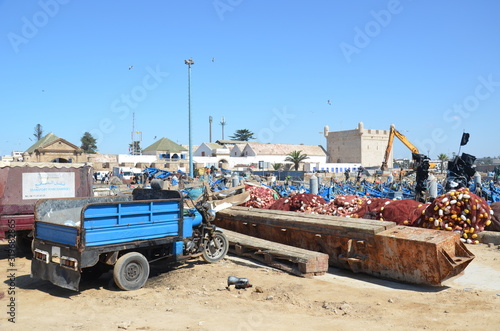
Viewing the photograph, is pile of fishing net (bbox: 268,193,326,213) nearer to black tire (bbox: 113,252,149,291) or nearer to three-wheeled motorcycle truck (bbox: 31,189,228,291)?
three-wheeled motorcycle truck (bbox: 31,189,228,291)

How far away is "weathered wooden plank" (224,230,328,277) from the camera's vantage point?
26.4 feet

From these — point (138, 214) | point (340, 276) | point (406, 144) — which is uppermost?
point (406, 144)

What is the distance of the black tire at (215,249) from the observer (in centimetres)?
884

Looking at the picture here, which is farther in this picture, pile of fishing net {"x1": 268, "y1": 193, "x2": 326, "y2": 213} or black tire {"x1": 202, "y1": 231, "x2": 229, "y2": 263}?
pile of fishing net {"x1": 268, "y1": 193, "x2": 326, "y2": 213}

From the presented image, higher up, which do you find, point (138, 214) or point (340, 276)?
point (138, 214)

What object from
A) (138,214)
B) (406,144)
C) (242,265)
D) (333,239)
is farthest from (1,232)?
(406,144)

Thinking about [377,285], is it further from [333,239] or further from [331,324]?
[331,324]

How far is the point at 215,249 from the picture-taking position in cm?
909

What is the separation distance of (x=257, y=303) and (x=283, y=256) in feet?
6.95

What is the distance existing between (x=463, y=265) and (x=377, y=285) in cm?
148

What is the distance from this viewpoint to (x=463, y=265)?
7.22 meters

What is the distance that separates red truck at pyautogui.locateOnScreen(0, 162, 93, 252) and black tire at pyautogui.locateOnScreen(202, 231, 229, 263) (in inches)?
166

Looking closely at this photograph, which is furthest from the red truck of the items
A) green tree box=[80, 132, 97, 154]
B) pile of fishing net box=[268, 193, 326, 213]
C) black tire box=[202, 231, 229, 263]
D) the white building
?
green tree box=[80, 132, 97, 154]

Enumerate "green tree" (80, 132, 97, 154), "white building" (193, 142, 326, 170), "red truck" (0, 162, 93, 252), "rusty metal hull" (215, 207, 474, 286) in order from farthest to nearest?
1. "green tree" (80, 132, 97, 154)
2. "white building" (193, 142, 326, 170)
3. "red truck" (0, 162, 93, 252)
4. "rusty metal hull" (215, 207, 474, 286)
